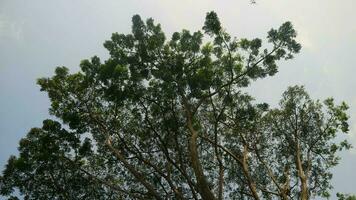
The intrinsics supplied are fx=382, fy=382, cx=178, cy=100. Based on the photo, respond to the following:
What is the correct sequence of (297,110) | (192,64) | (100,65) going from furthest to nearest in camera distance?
1. (297,110)
2. (192,64)
3. (100,65)

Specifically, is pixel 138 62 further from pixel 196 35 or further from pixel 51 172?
pixel 51 172

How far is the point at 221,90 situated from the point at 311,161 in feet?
24.6

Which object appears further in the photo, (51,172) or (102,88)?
(51,172)

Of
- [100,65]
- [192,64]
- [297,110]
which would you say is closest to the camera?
[100,65]

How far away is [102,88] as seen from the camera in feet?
55.7

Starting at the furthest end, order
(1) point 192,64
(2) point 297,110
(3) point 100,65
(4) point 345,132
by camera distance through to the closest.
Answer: (2) point 297,110 → (4) point 345,132 → (1) point 192,64 → (3) point 100,65

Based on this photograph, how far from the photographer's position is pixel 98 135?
18.7 m

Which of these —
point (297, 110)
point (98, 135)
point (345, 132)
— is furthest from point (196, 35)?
point (345, 132)

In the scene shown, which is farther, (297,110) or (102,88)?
(297,110)

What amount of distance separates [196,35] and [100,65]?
4.75m

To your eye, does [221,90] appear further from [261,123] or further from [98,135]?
[98,135]

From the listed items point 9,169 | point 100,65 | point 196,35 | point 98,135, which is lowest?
point 9,169

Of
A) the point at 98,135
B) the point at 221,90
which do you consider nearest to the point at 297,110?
the point at 221,90

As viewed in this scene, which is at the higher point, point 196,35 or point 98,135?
point 196,35
